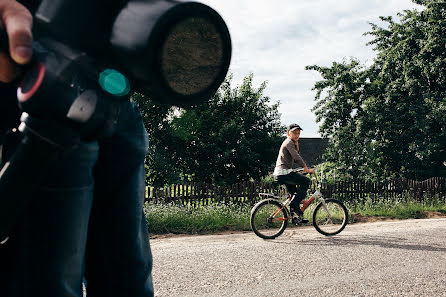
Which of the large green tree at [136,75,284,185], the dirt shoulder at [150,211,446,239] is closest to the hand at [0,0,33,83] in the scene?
the dirt shoulder at [150,211,446,239]

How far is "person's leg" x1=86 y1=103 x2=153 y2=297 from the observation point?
3.55ft

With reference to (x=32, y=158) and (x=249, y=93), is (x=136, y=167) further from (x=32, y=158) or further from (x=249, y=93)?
(x=249, y=93)

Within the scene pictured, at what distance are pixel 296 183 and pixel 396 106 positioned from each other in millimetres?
12478

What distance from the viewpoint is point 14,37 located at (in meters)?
0.71

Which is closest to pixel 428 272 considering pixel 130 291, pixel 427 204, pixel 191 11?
pixel 130 291

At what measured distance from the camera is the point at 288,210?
796cm

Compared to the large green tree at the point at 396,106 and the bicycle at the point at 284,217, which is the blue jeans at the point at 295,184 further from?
the large green tree at the point at 396,106

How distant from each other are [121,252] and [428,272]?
435cm

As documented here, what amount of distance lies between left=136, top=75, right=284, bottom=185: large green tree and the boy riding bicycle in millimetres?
10231

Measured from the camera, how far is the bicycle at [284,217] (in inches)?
294

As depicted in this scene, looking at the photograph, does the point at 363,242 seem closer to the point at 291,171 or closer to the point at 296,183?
the point at 296,183

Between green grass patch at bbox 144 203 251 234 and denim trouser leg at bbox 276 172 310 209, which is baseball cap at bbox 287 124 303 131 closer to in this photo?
denim trouser leg at bbox 276 172 310 209

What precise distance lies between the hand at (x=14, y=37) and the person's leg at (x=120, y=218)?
0.35m

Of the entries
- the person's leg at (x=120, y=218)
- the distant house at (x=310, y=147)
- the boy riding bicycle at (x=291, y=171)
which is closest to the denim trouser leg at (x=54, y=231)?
the person's leg at (x=120, y=218)
